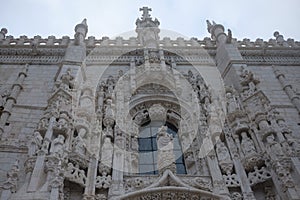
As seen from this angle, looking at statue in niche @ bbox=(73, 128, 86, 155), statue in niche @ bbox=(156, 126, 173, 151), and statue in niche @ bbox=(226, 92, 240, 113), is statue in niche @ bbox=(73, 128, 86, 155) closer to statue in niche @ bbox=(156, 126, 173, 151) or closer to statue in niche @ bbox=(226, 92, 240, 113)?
statue in niche @ bbox=(156, 126, 173, 151)

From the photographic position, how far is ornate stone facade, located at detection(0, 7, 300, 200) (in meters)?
7.81

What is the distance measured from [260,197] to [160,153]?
7.88 feet

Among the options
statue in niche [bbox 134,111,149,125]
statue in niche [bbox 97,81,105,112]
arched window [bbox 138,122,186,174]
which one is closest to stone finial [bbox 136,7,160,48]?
statue in niche [bbox 97,81,105,112]

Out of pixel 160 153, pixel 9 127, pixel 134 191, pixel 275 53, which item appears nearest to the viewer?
pixel 134 191

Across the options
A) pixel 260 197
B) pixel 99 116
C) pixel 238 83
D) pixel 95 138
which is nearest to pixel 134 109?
pixel 99 116

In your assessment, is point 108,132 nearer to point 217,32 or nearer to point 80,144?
point 80,144

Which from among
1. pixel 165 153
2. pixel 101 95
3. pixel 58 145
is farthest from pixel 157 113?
pixel 58 145

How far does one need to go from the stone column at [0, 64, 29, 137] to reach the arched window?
3.63 metres

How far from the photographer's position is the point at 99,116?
9.84m

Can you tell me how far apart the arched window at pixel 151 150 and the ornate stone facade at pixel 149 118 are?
0.03 metres

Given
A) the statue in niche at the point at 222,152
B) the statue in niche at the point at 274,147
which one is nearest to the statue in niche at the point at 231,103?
the statue in niche at the point at 222,152

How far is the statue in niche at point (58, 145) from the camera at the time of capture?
25.4 feet

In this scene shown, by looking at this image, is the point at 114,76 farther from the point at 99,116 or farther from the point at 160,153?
the point at 160,153

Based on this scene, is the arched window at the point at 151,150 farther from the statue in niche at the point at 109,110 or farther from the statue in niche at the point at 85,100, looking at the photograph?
the statue in niche at the point at 85,100
